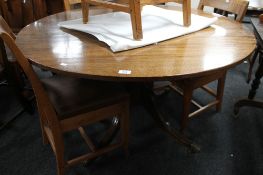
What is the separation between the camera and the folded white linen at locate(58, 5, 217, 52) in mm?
1086

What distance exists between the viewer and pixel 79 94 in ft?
4.01

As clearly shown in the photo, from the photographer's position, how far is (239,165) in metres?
1.46

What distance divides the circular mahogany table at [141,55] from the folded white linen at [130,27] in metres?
0.03

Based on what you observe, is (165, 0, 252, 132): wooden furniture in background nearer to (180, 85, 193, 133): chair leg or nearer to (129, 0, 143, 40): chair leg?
(180, 85, 193, 133): chair leg

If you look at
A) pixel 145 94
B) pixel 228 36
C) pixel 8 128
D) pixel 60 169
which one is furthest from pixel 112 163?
pixel 228 36

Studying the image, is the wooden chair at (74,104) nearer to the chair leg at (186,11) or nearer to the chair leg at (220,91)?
the chair leg at (186,11)

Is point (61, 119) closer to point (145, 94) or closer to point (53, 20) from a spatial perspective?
point (145, 94)

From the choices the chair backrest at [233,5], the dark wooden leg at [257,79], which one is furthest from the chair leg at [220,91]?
the chair backrest at [233,5]

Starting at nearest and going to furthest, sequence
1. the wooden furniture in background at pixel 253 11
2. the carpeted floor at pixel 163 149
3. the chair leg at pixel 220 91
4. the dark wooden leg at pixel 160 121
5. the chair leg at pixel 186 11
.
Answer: the chair leg at pixel 186 11 → the carpeted floor at pixel 163 149 → the dark wooden leg at pixel 160 121 → the chair leg at pixel 220 91 → the wooden furniture in background at pixel 253 11

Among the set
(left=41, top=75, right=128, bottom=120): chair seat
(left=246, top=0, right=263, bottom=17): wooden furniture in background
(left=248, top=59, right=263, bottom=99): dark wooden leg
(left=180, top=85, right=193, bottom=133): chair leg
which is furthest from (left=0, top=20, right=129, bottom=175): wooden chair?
(left=246, top=0, right=263, bottom=17): wooden furniture in background

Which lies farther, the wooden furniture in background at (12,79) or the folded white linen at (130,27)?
the wooden furniture in background at (12,79)

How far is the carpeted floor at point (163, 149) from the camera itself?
1.43 m

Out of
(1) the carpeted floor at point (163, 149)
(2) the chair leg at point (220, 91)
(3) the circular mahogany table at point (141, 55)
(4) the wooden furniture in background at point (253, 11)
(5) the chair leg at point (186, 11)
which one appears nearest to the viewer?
(3) the circular mahogany table at point (141, 55)

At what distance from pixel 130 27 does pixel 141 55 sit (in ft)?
1.01
